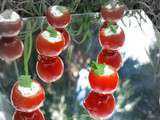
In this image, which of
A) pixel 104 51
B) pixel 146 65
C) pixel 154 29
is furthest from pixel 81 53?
pixel 154 29

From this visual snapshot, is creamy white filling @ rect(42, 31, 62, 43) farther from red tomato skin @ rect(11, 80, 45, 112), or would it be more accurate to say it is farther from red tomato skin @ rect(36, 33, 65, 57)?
red tomato skin @ rect(11, 80, 45, 112)

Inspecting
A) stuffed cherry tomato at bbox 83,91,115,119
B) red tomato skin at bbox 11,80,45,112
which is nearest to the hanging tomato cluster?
red tomato skin at bbox 11,80,45,112

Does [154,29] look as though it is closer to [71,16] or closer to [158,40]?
[158,40]

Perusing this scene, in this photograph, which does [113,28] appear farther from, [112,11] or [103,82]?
[103,82]

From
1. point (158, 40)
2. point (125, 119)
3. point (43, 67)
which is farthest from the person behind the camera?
point (158, 40)

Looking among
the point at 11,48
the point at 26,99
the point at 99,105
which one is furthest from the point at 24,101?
the point at 11,48

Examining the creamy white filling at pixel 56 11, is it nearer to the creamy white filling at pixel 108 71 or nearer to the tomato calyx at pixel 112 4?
the tomato calyx at pixel 112 4
